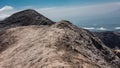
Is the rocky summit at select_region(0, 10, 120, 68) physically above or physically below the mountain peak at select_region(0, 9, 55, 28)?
above

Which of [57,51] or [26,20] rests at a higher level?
[57,51]

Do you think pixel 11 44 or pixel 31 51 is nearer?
pixel 31 51

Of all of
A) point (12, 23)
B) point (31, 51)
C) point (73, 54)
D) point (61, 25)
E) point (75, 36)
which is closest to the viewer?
point (73, 54)

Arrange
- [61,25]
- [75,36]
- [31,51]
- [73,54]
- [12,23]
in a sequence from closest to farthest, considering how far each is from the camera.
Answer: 1. [73,54]
2. [31,51]
3. [75,36]
4. [61,25]
5. [12,23]

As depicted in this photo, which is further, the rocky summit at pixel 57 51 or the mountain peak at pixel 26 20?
the mountain peak at pixel 26 20

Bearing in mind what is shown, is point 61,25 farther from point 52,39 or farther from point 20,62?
→ point 20,62

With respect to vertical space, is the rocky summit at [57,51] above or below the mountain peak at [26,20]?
above

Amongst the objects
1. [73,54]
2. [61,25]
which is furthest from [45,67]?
[61,25]

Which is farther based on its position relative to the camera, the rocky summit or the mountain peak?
the mountain peak
